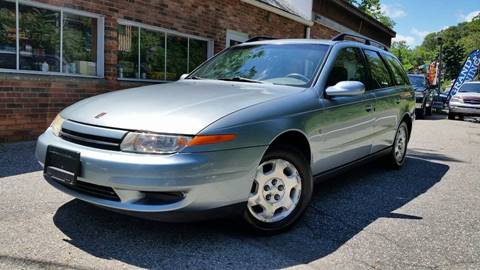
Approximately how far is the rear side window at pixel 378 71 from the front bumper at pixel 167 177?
2.77 metres

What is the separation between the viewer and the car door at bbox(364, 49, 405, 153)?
5.07m

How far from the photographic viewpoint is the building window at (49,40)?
6.57 metres

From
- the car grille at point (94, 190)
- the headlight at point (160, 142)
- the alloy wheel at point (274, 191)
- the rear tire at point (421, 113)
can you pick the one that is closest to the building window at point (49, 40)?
the car grille at point (94, 190)

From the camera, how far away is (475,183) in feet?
18.7

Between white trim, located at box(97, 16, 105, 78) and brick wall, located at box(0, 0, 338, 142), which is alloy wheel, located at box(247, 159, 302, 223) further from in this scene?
white trim, located at box(97, 16, 105, 78)

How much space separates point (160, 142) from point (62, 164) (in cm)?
81

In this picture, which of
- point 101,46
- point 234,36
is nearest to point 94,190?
point 101,46

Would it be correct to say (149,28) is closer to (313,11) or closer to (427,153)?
(427,153)

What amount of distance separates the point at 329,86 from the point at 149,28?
5719mm

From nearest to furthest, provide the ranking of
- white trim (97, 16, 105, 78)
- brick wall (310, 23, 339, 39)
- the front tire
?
the front tire, white trim (97, 16, 105, 78), brick wall (310, 23, 339, 39)

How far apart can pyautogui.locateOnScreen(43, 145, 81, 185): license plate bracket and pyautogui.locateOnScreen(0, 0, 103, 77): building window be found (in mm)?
3994

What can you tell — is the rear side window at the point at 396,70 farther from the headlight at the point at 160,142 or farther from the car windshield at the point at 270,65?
the headlight at the point at 160,142

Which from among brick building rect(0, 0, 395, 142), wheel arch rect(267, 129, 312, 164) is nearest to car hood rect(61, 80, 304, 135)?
wheel arch rect(267, 129, 312, 164)

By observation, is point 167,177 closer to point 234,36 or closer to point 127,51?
point 127,51
